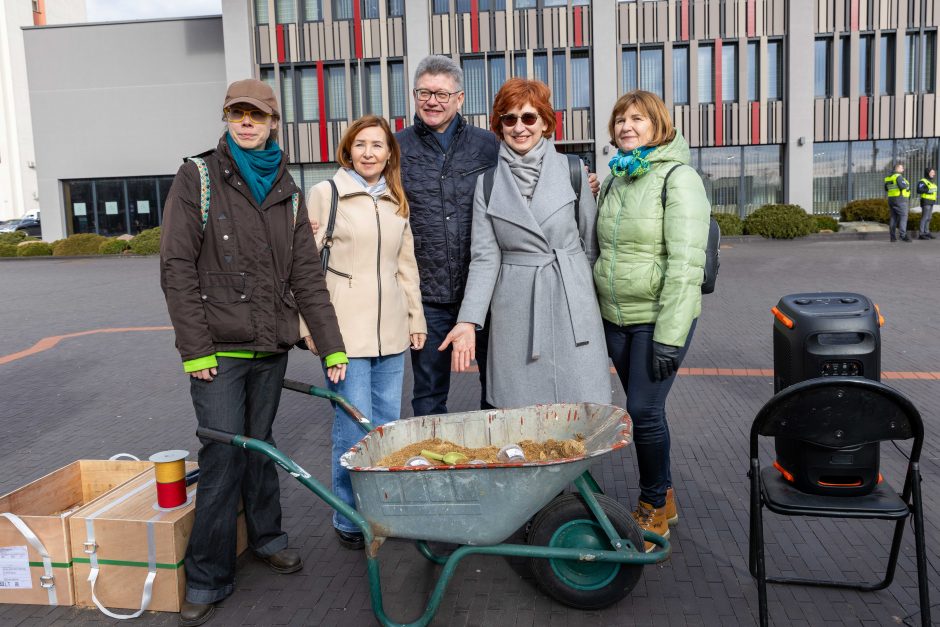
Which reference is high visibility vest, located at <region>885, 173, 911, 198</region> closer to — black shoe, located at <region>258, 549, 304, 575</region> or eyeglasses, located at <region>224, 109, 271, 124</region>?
black shoe, located at <region>258, 549, 304, 575</region>

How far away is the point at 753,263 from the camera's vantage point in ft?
57.4

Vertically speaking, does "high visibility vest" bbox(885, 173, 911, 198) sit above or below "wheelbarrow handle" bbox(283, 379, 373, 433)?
above

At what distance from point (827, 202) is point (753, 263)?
12600 millimetres

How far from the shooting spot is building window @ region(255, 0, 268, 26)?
2838 cm

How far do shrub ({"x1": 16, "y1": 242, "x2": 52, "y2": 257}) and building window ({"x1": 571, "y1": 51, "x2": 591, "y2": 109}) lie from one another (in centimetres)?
1912

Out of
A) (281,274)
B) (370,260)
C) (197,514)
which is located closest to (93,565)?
(197,514)

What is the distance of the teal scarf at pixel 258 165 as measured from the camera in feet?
10.3

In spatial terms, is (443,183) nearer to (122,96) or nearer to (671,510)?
(671,510)

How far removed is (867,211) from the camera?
995 inches

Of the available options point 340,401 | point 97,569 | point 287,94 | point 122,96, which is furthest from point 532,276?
point 122,96

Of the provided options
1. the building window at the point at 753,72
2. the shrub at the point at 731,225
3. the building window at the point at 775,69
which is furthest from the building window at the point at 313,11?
the building window at the point at 775,69

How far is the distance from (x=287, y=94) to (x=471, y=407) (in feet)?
81.7

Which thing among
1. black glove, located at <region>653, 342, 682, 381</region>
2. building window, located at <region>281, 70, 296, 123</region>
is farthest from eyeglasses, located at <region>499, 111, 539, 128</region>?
building window, located at <region>281, 70, 296, 123</region>

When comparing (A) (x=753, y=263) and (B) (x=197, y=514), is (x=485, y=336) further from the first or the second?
(A) (x=753, y=263)
